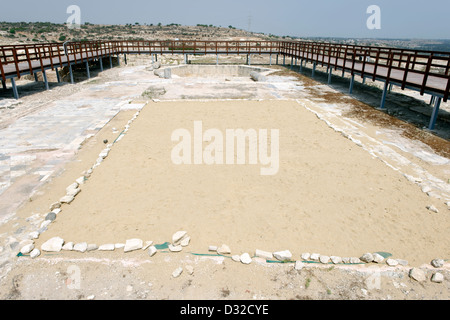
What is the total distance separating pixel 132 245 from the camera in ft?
15.2

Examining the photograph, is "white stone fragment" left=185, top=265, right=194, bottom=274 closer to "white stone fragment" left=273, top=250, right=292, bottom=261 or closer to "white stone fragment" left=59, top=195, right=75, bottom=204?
"white stone fragment" left=273, top=250, right=292, bottom=261

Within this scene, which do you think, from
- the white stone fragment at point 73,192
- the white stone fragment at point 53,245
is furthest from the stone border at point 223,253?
the white stone fragment at point 73,192

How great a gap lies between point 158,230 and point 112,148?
4.50 metres

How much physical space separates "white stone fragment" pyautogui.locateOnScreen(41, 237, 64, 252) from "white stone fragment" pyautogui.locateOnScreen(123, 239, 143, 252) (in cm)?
105

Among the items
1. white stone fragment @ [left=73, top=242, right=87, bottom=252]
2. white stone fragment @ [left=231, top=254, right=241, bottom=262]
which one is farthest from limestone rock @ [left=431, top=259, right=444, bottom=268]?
white stone fragment @ [left=73, top=242, right=87, bottom=252]

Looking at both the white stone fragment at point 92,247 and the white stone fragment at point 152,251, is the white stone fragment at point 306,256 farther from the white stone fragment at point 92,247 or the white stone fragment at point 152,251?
the white stone fragment at point 92,247

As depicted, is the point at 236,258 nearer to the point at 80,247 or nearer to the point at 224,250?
the point at 224,250

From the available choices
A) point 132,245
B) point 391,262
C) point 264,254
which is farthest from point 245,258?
point 391,262

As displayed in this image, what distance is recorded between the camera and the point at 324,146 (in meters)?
8.86

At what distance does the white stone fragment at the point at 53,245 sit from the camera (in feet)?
15.0

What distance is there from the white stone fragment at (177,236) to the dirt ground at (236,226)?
0.60 ft
